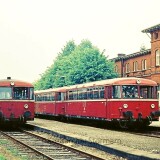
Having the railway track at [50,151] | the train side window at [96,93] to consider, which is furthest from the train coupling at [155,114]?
the railway track at [50,151]

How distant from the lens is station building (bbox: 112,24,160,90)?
45.0m

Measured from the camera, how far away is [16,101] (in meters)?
23.4

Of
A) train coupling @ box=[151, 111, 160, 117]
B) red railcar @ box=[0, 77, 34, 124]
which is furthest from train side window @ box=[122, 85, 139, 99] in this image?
red railcar @ box=[0, 77, 34, 124]

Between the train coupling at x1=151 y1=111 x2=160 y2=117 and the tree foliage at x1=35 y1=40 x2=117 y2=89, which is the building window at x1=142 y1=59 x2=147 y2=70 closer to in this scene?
the tree foliage at x1=35 y1=40 x2=117 y2=89

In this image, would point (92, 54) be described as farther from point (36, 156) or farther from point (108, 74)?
point (36, 156)

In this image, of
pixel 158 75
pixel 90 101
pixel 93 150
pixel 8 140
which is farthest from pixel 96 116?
pixel 158 75

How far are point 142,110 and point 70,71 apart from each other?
35.0 metres

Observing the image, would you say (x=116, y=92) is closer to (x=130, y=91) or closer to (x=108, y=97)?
(x=108, y=97)

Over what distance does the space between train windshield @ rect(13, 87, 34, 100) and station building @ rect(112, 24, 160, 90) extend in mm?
22390

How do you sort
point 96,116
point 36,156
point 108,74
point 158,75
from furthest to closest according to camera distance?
1. point 108,74
2. point 158,75
3. point 96,116
4. point 36,156

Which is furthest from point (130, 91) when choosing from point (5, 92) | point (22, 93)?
point (5, 92)

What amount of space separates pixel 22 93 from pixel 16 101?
2.22 ft

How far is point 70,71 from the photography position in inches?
2245

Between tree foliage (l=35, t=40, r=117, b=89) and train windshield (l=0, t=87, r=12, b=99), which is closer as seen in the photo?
train windshield (l=0, t=87, r=12, b=99)
